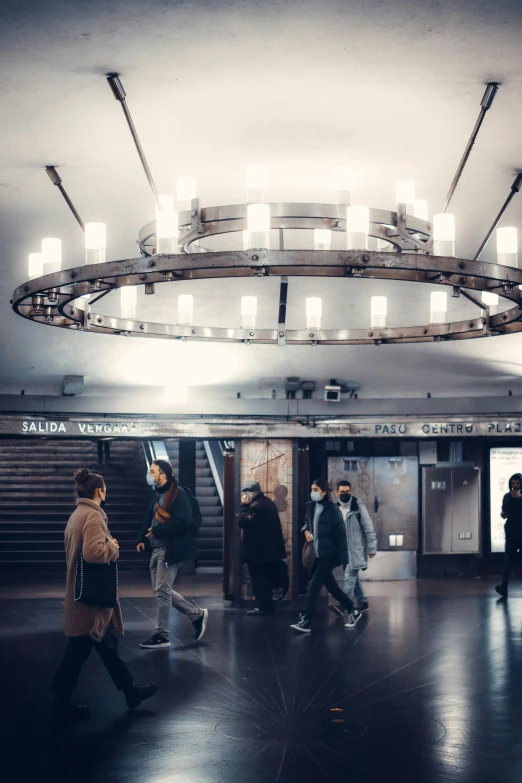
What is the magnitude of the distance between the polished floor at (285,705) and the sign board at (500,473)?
474 cm

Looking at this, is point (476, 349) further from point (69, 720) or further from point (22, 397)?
point (69, 720)

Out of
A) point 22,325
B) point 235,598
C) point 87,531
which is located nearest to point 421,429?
point 235,598

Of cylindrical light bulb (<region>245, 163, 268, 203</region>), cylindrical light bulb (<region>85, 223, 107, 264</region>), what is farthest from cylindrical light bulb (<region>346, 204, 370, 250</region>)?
cylindrical light bulb (<region>85, 223, 107, 264</region>)

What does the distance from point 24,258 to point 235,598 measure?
556 cm

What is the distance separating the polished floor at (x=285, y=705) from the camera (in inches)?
227

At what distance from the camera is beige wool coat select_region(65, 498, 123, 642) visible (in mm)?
6723

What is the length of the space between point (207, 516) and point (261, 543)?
621 cm

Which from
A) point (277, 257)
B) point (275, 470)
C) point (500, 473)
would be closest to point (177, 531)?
point (275, 470)

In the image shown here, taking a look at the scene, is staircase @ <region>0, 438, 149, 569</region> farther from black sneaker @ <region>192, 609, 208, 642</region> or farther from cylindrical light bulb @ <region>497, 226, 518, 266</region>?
cylindrical light bulb @ <region>497, 226, 518, 266</region>

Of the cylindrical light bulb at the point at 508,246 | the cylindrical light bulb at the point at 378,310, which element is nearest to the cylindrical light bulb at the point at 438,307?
the cylindrical light bulb at the point at 378,310

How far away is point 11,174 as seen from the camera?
6.69 m

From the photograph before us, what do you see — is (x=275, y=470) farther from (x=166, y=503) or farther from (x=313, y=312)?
(x=313, y=312)

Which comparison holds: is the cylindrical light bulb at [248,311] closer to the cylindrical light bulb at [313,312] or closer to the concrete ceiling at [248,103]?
the cylindrical light bulb at [313,312]

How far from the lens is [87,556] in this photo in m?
6.75
